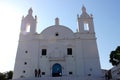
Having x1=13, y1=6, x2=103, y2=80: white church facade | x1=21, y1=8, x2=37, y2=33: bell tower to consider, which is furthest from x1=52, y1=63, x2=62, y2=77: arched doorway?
Result: x1=21, y1=8, x2=37, y2=33: bell tower

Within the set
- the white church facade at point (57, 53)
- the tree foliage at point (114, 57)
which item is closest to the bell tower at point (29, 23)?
the white church facade at point (57, 53)

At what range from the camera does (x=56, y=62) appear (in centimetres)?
2628

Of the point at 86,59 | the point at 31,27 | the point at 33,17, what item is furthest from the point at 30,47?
the point at 86,59

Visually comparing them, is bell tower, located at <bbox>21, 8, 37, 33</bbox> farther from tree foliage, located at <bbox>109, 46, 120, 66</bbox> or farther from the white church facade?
tree foliage, located at <bbox>109, 46, 120, 66</bbox>

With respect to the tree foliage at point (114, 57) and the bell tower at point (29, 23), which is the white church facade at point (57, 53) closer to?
the bell tower at point (29, 23)

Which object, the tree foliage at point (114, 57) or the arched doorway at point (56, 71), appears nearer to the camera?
the arched doorway at point (56, 71)

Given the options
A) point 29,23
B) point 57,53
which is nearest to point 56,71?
point 57,53

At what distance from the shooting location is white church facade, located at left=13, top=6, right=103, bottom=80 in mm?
25422

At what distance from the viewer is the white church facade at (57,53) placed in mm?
25422

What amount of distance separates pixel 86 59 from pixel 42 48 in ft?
24.2

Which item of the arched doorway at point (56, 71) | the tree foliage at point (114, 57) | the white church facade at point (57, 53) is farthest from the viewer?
the tree foliage at point (114, 57)

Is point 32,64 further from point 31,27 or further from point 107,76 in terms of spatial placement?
point 107,76

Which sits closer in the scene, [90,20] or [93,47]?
[93,47]

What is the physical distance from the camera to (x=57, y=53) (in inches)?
1051
